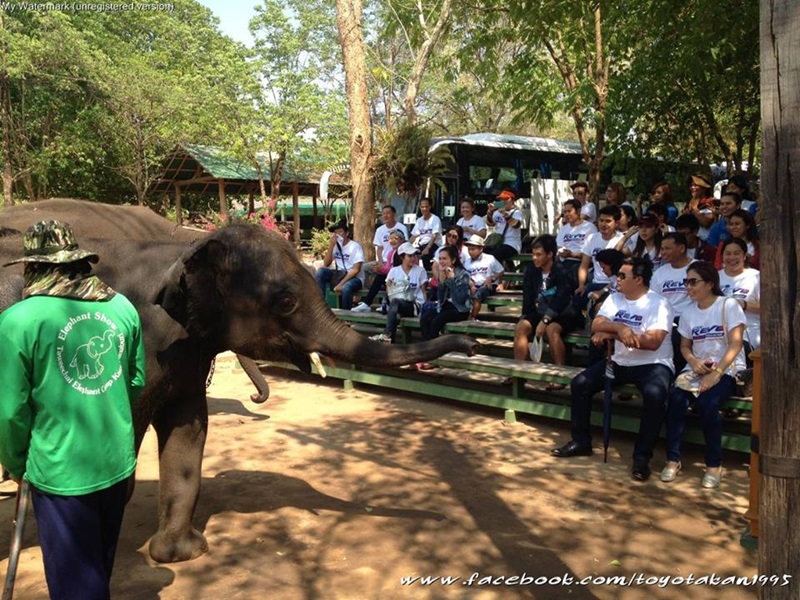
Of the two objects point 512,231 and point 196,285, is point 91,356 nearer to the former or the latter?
point 196,285

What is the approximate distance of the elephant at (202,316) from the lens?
4223mm

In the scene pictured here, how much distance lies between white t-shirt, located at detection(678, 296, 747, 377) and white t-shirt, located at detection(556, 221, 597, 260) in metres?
3.10

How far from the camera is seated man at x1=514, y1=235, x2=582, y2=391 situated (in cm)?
794

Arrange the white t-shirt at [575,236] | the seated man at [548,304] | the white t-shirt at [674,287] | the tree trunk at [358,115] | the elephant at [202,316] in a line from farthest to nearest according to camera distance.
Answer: the tree trunk at [358,115], the white t-shirt at [575,236], the seated man at [548,304], the white t-shirt at [674,287], the elephant at [202,316]

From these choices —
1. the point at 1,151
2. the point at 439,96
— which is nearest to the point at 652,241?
the point at 1,151

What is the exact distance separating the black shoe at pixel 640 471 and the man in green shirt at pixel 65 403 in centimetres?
422

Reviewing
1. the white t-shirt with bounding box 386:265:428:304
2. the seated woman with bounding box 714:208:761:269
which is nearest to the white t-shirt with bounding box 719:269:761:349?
the seated woman with bounding box 714:208:761:269

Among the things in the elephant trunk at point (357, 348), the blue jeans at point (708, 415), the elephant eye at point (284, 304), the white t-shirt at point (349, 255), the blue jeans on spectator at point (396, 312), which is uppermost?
the white t-shirt at point (349, 255)

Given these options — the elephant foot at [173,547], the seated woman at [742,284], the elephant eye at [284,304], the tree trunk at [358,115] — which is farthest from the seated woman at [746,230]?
the tree trunk at [358,115]

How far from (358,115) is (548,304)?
5634 mm

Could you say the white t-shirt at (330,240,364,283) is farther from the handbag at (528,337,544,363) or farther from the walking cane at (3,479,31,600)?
the walking cane at (3,479,31,600)

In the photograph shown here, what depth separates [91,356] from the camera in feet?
9.53

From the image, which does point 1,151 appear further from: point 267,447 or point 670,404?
point 670,404

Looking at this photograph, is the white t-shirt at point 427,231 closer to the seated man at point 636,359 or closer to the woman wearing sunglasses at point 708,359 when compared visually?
the seated man at point 636,359
